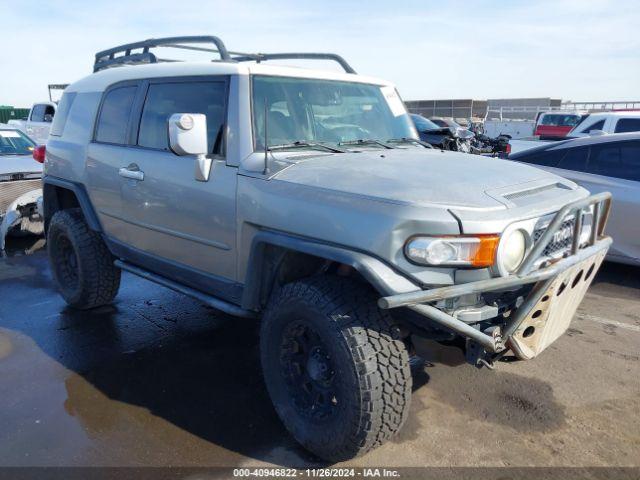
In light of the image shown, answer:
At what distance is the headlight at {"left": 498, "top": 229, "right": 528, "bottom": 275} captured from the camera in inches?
97.7

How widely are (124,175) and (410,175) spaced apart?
86.4 inches

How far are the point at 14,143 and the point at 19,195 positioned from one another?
1.68 metres

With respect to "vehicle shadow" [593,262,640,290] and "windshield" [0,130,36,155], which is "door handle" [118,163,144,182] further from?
"windshield" [0,130,36,155]

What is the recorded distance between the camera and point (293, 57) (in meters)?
4.34

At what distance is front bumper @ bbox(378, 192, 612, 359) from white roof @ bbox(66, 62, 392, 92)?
6.10ft

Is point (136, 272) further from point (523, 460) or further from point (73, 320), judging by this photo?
point (523, 460)

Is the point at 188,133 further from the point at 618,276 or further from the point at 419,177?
the point at 618,276

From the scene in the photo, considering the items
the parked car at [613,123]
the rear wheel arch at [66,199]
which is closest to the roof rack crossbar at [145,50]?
the rear wheel arch at [66,199]

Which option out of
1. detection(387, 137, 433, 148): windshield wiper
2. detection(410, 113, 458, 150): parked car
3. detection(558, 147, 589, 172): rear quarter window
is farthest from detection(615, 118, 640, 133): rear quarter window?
detection(387, 137, 433, 148): windshield wiper

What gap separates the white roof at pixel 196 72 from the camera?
3420 millimetres

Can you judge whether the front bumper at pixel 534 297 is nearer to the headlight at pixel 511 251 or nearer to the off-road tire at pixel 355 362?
the headlight at pixel 511 251

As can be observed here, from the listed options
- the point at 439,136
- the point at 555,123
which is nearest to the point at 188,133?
the point at 439,136

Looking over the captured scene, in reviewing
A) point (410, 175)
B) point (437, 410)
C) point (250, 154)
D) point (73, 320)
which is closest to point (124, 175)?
point (250, 154)

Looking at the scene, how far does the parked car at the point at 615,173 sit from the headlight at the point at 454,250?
3707 millimetres
